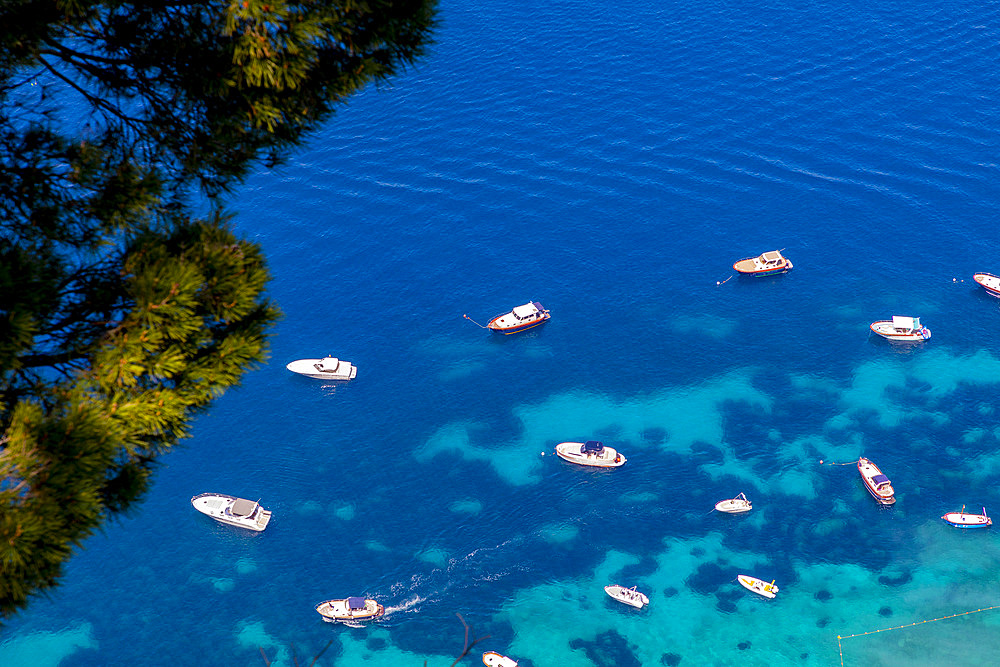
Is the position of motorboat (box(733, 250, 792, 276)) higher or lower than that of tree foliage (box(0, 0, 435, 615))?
lower

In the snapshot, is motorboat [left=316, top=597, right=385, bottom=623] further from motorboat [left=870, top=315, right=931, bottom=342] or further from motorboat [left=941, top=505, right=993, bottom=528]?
motorboat [left=870, top=315, right=931, bottom=342]

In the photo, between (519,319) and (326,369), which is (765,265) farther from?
(326,369)

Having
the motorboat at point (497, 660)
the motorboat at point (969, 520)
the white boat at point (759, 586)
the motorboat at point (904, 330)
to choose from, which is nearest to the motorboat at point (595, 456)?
the white boat at point (759, 586)

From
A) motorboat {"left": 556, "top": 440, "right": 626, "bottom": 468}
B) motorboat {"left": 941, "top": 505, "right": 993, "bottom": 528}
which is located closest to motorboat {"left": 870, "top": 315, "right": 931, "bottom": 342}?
motorboat {"left": 941, "top": 505, "right": 993, "bottom": 528}

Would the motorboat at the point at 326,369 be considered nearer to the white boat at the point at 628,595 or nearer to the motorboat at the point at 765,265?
the white boat at the point at 628,595

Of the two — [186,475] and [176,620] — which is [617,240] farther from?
[176,620]
